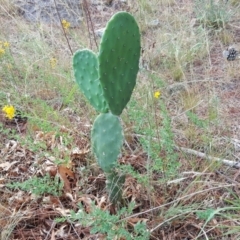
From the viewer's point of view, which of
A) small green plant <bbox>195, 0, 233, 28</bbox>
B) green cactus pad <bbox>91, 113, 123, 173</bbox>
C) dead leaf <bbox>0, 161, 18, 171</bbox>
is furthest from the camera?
small green plant <bbox>195, 0, 233, 28</bbox>

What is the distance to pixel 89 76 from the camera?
169cm

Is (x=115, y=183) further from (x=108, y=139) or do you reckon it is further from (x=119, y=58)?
(x=119, y=58)

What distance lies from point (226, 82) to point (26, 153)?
1.27m

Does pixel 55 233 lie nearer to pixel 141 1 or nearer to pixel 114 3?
pixel 141 1

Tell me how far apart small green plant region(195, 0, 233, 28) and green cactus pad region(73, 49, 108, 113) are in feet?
5.75

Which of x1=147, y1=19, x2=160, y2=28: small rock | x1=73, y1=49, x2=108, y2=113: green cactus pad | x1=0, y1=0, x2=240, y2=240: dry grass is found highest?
x1=73, y1=49, x2=108, y2=113: green cactus pad

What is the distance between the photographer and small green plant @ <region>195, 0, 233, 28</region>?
127 inches

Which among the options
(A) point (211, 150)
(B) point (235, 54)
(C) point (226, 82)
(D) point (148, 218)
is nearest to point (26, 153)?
(D) point (148, 218)

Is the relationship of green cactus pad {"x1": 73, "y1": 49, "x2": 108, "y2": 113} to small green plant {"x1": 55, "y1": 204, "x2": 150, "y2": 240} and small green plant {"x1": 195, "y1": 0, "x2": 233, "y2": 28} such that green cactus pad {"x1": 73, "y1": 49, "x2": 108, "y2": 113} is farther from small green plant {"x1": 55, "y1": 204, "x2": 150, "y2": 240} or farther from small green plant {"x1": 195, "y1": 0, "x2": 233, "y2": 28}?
small green plant {"x1": 195, "y1": 0, "x2": 233, "y2": 28}

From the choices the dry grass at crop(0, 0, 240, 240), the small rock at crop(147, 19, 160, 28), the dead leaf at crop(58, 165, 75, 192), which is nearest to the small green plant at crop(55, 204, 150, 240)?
the dry grass at crop(0, 0, 240, 240)

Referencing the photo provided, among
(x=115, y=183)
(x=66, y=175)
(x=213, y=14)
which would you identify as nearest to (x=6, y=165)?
(x=66, y=175)

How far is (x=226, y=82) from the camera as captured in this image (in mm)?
2637

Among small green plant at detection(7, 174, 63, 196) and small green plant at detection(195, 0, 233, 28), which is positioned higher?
small green plant at detection(195, 0, 233, 28)

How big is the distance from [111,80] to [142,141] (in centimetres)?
35
